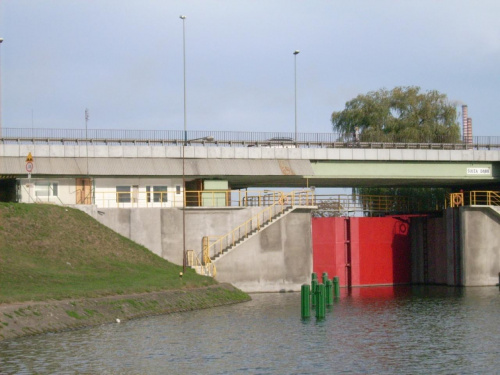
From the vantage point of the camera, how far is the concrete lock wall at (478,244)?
6281cm

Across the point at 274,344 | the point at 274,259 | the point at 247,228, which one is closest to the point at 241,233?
the point at 247,228

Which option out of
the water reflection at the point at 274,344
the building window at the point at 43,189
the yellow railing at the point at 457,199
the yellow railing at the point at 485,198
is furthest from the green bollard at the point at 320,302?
the yellow railing at the point at 485,198

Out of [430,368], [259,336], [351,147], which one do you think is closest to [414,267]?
[351,147]

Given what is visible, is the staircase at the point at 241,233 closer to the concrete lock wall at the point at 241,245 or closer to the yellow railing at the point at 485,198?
the concrete lock wall at the point at 241,245

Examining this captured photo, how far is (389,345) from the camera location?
32812mm

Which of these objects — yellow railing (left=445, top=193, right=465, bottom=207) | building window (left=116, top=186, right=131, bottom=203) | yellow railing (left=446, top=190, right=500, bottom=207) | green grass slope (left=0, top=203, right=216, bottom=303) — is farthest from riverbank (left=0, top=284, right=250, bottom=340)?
yellow railing (left=446, top=190, right=500, bottom=207)

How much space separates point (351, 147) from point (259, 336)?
3423 centimetres

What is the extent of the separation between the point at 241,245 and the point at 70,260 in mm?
12065

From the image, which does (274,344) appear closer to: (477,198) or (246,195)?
(246,195)

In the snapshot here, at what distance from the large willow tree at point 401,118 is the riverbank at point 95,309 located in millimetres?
40827

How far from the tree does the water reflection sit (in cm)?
4215

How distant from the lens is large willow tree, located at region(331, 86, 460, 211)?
85688 mm

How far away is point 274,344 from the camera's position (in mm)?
33000

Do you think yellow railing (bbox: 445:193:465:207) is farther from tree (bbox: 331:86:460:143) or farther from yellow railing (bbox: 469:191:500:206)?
tree (bbox: 331:86:460:143)
